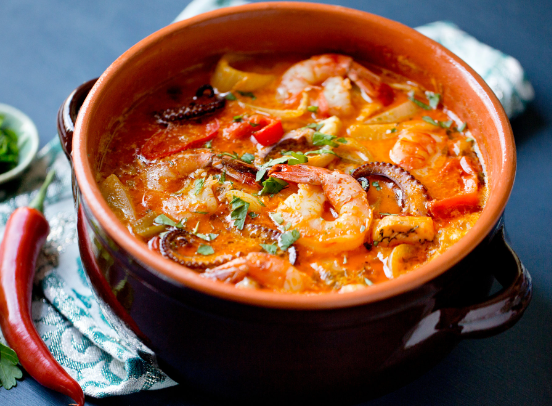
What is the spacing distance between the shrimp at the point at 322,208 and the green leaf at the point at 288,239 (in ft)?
0.06

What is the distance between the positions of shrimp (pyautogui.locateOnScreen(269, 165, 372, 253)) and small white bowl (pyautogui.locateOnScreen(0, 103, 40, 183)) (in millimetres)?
1551

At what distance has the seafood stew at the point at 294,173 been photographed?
2.12m

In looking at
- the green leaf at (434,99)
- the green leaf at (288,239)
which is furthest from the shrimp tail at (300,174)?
the green leaf at (434,99)

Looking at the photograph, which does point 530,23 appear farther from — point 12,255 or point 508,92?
point 12,255

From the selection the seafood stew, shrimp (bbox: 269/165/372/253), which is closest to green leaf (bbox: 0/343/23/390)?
the seafood stew

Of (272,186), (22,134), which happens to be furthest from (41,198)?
(272,186)

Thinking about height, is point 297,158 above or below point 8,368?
above

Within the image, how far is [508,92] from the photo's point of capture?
3.27 metres

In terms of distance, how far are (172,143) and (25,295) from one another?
0.89 metres

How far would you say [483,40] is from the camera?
3988 mm

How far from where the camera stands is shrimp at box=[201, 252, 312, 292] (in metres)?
1.92

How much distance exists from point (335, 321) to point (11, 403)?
4.54ft

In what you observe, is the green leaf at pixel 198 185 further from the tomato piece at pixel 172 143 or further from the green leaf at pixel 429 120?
the green leaf at pixel 429 120

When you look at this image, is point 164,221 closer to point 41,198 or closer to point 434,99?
point 41,198
